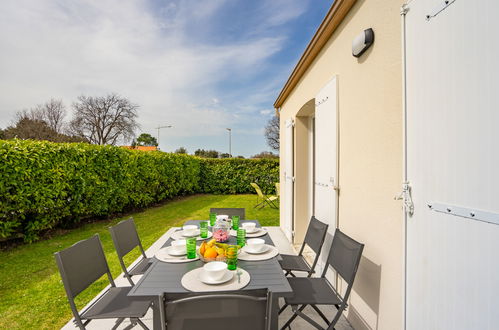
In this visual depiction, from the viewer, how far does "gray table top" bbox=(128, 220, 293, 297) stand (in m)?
1.49

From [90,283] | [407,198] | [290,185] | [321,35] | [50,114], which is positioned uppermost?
[50,114]

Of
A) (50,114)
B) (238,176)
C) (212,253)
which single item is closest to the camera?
(212,253)

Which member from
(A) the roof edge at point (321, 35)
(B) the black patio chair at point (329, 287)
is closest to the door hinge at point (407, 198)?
(B) the black patio chair at point (329, 287)

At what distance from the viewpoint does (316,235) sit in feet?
8.96

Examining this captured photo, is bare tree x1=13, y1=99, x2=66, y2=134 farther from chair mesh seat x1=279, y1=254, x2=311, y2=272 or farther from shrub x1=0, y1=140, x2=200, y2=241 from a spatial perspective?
chair mesh seat x1=279, y1=254, x2=311, y2=272

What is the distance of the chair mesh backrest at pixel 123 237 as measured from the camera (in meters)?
2.48

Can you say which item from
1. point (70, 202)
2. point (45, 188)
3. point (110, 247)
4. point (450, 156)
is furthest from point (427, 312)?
point (70, 202)

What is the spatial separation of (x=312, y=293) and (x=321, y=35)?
2930 millimetres

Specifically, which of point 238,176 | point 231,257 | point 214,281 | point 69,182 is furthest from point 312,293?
point 238,176

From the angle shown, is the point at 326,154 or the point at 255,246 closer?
the point at 255,246

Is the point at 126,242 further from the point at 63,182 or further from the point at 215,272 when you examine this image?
the point at 63,182

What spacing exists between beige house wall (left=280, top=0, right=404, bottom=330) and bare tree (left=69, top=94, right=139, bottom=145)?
27528 millimetres

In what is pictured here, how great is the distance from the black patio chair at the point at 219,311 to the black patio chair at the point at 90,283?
2.82 feet

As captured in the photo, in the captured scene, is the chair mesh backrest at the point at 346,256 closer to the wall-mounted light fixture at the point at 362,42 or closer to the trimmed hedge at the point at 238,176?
the wall-mounted light fixture at the point at 362,42
